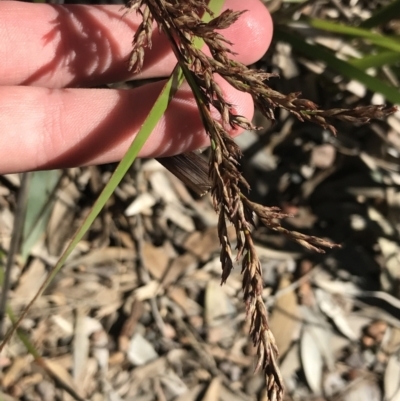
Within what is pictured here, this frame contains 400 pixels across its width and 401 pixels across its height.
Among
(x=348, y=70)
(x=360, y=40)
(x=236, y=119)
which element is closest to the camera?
(x=236, y=119)

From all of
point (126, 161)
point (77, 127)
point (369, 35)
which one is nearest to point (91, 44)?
point (77, 127)

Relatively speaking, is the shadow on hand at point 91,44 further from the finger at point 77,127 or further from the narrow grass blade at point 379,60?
the narrow grass blade at point 379,60

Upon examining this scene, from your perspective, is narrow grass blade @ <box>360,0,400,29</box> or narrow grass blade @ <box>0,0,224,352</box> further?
narrow grass blade @ <box>360,0,400,29</box>

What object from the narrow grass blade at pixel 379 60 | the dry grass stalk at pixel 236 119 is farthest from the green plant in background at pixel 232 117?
the narrow grass blade at pixel 379 60

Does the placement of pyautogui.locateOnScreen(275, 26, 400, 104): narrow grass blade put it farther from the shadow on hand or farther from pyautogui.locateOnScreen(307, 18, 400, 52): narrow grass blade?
the shadow on hand

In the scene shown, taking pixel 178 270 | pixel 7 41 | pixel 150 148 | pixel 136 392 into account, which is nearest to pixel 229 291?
pixel 178 270

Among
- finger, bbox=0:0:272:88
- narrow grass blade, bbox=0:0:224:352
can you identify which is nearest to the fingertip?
finger, bbox=0:0:272:88

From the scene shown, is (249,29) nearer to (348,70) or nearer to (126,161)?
(348,70)

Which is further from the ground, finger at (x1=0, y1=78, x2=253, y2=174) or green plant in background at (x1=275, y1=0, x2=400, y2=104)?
green plant in background at (x1=275, y1=0, x2=400, y2=104)
